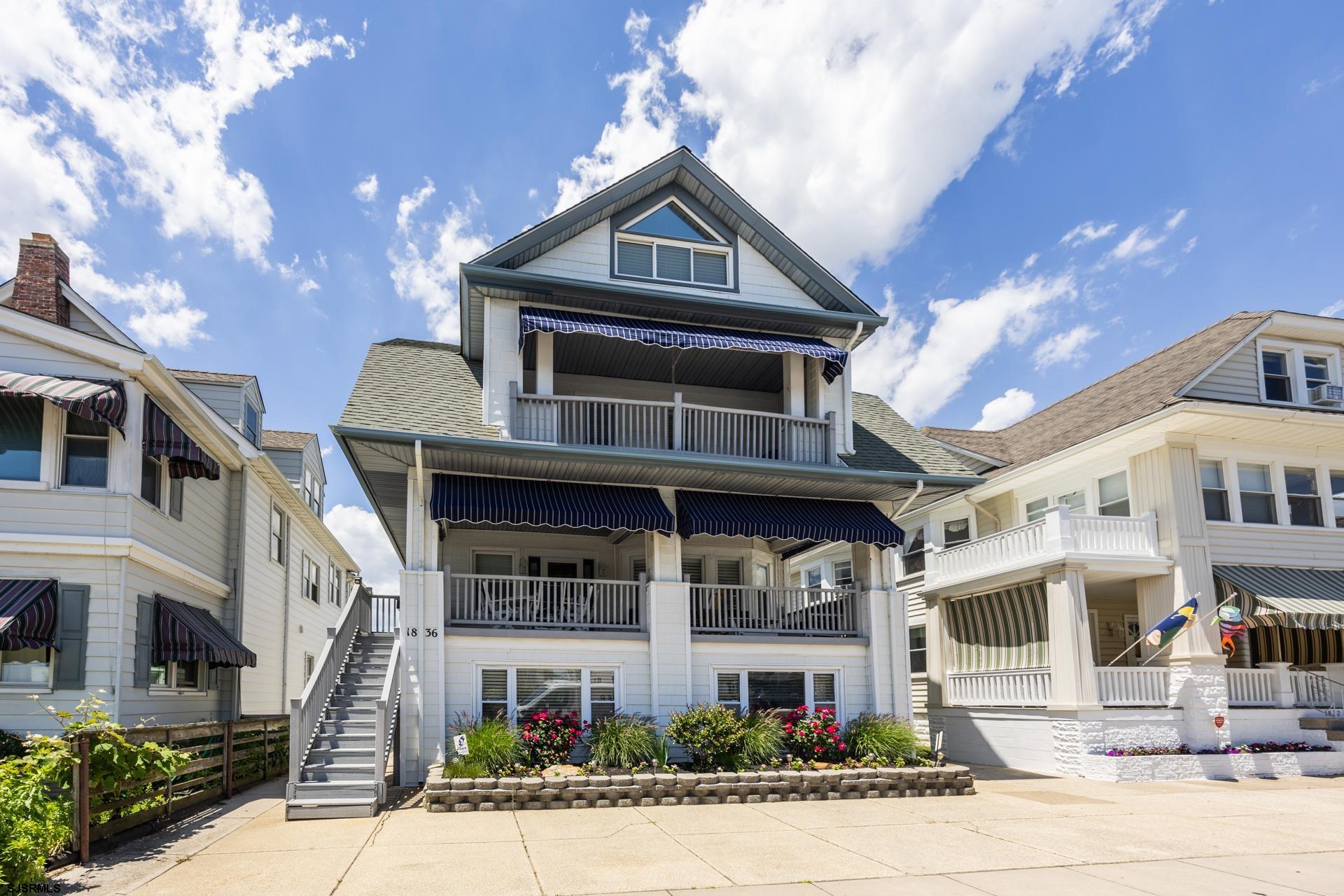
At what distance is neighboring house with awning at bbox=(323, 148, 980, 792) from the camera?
16.4m

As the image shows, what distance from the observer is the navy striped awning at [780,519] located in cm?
1728

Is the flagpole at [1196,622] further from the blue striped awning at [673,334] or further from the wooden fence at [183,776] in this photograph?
the wooden fence at [183,776]

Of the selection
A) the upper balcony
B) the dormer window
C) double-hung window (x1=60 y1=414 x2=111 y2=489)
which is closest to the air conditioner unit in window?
the upper balcony

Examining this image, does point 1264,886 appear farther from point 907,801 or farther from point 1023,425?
point 1023,425

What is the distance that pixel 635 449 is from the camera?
16.9m

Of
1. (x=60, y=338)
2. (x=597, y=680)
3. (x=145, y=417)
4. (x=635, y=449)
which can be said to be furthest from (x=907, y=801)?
(x=60, y=338)

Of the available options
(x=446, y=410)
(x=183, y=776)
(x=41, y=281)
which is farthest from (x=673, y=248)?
(x=183, y=776)

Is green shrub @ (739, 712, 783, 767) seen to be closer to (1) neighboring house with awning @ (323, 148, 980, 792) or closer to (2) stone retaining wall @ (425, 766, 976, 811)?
(2) stone retaining wall @ (425, 766, 976, 811)

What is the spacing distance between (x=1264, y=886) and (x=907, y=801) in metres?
5.91

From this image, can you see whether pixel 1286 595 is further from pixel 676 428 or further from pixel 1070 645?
pixel 676 428

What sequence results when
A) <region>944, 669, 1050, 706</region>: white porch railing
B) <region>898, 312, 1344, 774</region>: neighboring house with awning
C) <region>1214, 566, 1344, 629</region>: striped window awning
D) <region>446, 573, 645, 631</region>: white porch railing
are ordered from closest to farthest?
<region>446, 573, 645, 631</region>: white porch railing
<region>1214, 566, 1344, 629</region>: striped window awning
<region>898, 312, 1344, 774</region>: neighboring house with awning
<region>944, 669, 1050, 706</region>: white porch railing

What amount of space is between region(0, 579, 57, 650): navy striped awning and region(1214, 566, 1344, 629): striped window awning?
2052cm

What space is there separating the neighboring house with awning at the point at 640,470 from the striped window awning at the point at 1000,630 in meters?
3.96

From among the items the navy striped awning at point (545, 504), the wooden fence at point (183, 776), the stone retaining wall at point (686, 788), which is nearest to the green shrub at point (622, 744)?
the stone retaining wall at point (686, 788)
